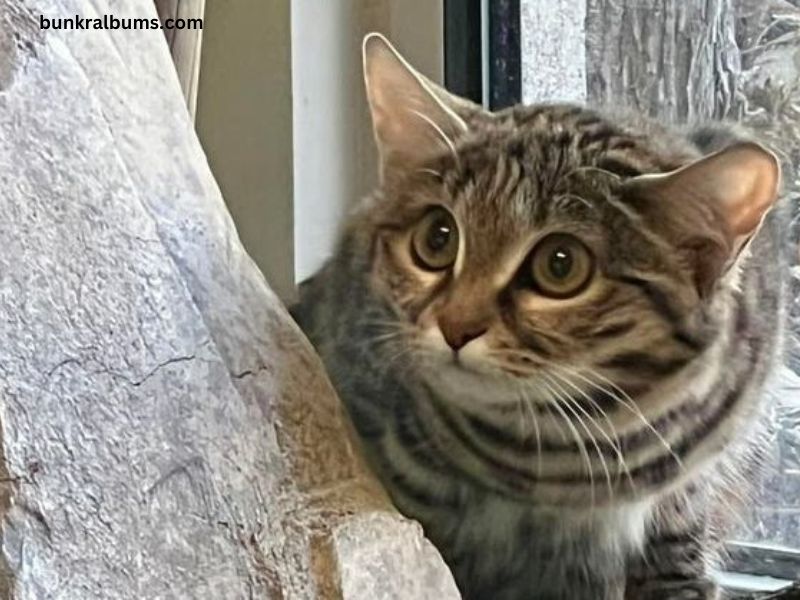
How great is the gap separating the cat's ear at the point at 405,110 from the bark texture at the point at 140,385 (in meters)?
0.20

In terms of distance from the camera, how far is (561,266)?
0.94 m

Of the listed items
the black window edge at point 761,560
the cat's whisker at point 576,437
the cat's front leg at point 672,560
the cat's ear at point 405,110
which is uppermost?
the cat's ear at point 405,110

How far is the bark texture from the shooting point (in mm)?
726

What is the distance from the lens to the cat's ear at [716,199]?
2.94 ft

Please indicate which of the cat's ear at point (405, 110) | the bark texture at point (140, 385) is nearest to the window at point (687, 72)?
the cat's ear at point (405, 110)

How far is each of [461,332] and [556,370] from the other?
68 mm

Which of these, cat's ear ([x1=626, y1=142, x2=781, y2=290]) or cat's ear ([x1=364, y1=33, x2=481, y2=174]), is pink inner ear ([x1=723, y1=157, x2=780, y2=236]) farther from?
cat's ear ([x1=364, y1=33, x2=481, y2=174])

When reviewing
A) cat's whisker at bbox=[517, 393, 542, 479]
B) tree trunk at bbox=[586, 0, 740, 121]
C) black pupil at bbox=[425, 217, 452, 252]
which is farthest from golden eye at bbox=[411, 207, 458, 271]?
tree trunk at bbox=[586, 0, 740, 121]

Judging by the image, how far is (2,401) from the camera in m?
0.71

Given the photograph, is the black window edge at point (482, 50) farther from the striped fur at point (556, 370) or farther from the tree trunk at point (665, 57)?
the striped fur at point (556, 370)

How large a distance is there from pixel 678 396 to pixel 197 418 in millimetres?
365

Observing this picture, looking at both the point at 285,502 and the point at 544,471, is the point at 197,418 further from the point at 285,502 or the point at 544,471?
the point at 544,471

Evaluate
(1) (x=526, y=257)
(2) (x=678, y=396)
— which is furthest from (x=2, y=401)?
(2) (x=678, y=396)

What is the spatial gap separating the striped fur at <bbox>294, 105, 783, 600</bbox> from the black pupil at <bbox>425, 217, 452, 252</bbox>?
0.7 inches
